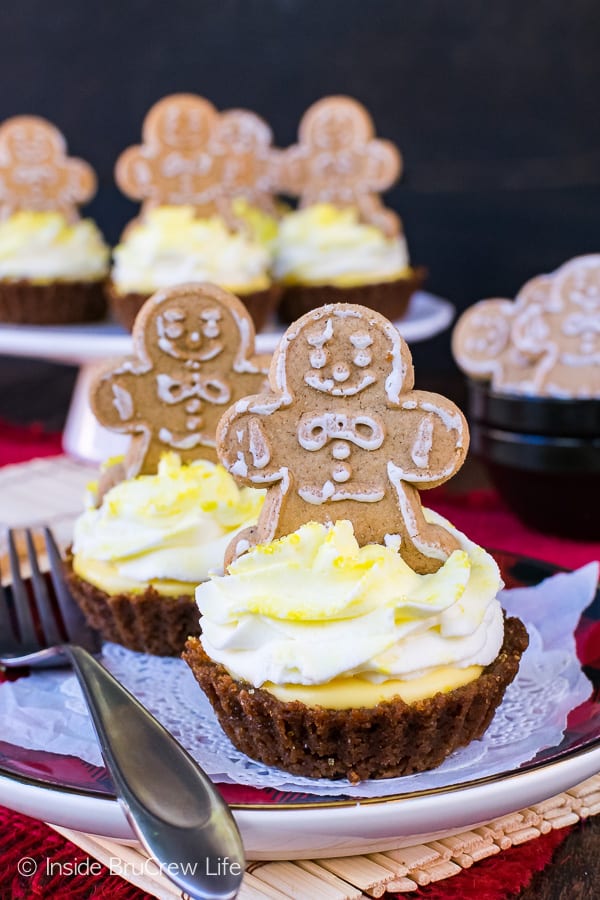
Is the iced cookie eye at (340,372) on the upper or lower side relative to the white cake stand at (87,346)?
upper

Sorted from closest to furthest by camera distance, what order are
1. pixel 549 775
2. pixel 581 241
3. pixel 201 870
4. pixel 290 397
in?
pixel 201 870 → pixel 549 775 → pixel 290 397 → pixel 581 241

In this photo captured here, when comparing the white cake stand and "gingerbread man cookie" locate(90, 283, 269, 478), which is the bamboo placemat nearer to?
"gingerbread man cookie" locate(90, 283, 269, 478)


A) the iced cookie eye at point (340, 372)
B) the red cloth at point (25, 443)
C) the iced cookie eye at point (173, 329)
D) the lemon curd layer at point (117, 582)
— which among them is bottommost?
the red cloth at point (25, 443)

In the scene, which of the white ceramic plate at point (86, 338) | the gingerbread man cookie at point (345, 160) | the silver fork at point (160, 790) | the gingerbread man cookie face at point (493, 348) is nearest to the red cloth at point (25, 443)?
the white ceramic plate at point (86, 338)

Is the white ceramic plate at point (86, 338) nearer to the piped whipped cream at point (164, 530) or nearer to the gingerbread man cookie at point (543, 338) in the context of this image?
the gingerbread man cookie at point (543, 338)

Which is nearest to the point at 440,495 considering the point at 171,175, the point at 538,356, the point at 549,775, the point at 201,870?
the point at 538,356

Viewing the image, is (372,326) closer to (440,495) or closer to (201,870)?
(201,870)

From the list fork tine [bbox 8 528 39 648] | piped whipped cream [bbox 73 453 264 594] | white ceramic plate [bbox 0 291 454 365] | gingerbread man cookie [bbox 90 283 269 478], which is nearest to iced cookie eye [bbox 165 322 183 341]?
gingerbread man cookie [bbox 90 283 269 478]

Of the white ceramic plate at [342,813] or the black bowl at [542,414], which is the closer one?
the white ceramic plate at [342,813]
